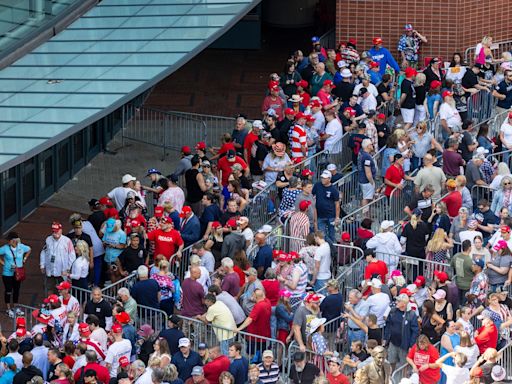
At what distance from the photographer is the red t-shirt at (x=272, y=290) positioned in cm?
2345

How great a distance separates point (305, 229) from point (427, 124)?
16.6 ft

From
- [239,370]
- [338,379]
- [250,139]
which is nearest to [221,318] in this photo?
[239,370]

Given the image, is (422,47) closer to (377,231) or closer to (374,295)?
(377,231)

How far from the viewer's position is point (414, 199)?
2688cm

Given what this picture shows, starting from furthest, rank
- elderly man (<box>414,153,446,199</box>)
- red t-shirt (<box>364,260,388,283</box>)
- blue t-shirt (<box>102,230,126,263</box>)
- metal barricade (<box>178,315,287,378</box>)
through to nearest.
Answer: elderly man (<box>414,153,446,199</box>) < blue t-shirt (<box>102,230,126,263</box>) < red t-shirt (<box>364,260,388,283</box>) < metal barricade (<box>178,315,287,378</box>)

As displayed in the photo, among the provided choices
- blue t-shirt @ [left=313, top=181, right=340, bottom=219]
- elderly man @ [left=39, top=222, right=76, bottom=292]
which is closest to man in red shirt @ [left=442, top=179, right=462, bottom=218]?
blue t-shirt @ [left=313, top=181, right=340, bottom=219]

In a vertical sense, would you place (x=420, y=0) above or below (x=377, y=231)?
above

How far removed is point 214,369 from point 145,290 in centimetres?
245

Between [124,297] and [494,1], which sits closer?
[124,297]

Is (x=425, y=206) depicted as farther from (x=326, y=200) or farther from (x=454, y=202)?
(x=326, y=200)

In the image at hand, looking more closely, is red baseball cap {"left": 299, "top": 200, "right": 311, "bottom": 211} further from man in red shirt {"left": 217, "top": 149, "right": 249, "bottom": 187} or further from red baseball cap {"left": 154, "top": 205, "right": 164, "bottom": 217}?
red baseball cap {"left": 154, "top": 205, "right": 164, "bottom": 217}

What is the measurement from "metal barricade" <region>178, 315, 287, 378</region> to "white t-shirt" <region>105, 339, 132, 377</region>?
3.36ft

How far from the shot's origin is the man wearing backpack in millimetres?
22609

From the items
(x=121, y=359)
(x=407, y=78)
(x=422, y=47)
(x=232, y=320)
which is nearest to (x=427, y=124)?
(x=407, y=78)
